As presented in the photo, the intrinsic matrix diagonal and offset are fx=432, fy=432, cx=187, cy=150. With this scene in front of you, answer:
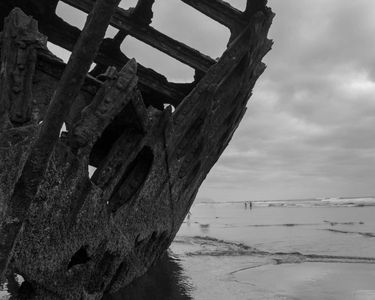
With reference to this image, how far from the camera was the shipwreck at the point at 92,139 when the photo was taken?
9.53 feet

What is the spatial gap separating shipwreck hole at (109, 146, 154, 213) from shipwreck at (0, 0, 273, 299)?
0.04 feet

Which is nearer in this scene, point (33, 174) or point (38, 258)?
point (33, 174)

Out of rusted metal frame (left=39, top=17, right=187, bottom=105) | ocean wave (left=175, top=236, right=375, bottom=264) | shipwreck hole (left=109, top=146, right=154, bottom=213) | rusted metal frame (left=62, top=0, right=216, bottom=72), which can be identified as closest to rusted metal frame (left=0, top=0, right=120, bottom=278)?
shipwreck hole (left=109, top=146, right=154, bottom=213)

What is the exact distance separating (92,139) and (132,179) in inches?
57.8

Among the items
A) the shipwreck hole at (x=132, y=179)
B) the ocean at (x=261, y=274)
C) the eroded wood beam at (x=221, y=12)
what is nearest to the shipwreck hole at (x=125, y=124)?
the shipwreck hole at (x=132, y=179)

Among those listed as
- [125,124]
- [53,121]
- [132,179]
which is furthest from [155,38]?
[53,121]

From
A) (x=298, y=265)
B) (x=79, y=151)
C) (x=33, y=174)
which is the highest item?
(x=79, y=151)

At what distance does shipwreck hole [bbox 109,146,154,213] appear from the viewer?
16.6 ft

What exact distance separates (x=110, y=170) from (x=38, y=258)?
1.21m

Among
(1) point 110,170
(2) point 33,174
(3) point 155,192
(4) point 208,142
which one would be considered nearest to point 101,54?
(4) point 208,142

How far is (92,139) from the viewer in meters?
3.89

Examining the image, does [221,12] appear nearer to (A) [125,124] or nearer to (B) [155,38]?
(B) [155,38]

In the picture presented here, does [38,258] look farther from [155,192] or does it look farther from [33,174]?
[155,192]

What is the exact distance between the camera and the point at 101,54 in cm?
784
